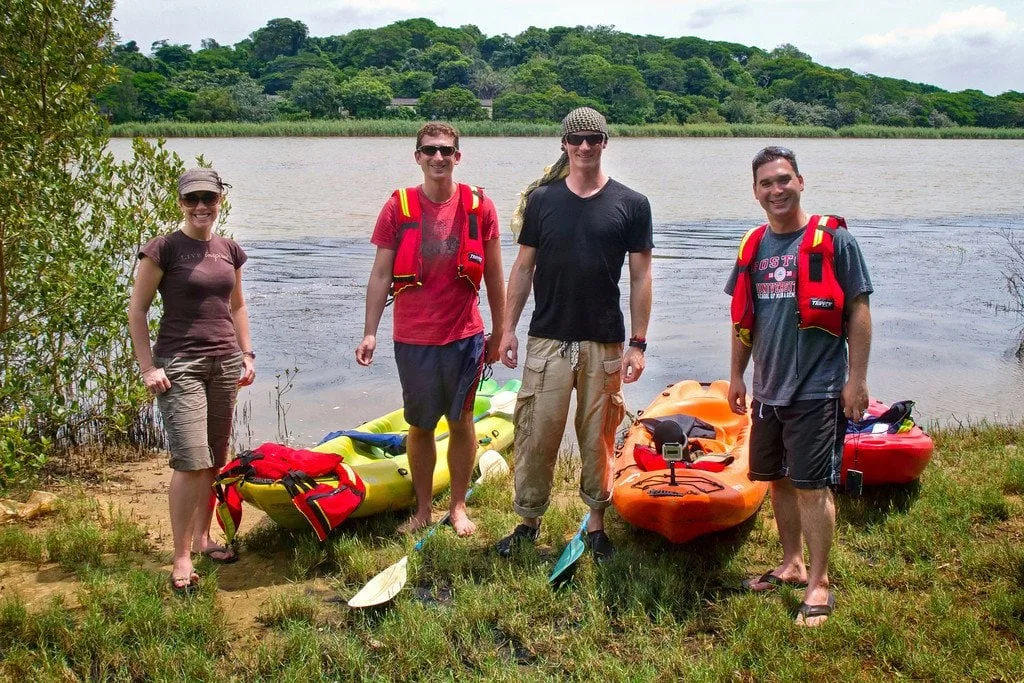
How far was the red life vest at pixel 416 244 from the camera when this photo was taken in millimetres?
4598

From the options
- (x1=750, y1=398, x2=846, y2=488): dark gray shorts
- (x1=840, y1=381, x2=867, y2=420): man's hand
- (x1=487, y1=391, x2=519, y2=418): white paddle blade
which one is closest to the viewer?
(x1=840, y1=381, x2=867, y2=420): man's hand

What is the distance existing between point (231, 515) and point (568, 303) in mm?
1963

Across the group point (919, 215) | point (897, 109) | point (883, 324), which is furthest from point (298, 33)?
point (883, 324)

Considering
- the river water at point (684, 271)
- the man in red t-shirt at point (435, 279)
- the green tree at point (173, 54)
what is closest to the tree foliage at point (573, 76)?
the green tree at point (173, 54)

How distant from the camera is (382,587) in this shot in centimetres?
406

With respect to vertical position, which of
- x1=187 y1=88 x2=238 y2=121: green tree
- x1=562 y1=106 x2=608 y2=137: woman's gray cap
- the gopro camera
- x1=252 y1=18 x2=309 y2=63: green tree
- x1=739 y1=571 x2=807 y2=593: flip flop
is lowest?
x1=739 y1=571 x2=807 y2=593: flip flop

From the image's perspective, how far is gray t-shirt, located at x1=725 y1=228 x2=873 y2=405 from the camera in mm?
3727

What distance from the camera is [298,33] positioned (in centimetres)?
11794

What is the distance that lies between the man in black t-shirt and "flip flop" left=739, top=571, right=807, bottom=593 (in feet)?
2.26

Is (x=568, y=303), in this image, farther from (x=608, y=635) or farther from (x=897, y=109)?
(x=897, y=109)

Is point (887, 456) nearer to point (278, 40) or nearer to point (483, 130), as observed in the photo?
point (483, 130)

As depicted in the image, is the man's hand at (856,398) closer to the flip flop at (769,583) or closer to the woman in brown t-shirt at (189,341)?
the flip flop at (769,583)

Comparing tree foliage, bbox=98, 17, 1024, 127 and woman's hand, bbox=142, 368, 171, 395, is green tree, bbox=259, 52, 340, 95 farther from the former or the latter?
woman's hand, bbox=142, 368, 171, 395

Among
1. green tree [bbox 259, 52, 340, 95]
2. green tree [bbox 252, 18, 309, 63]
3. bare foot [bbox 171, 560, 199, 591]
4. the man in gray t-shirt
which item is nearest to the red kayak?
the man in gray t-shirt
